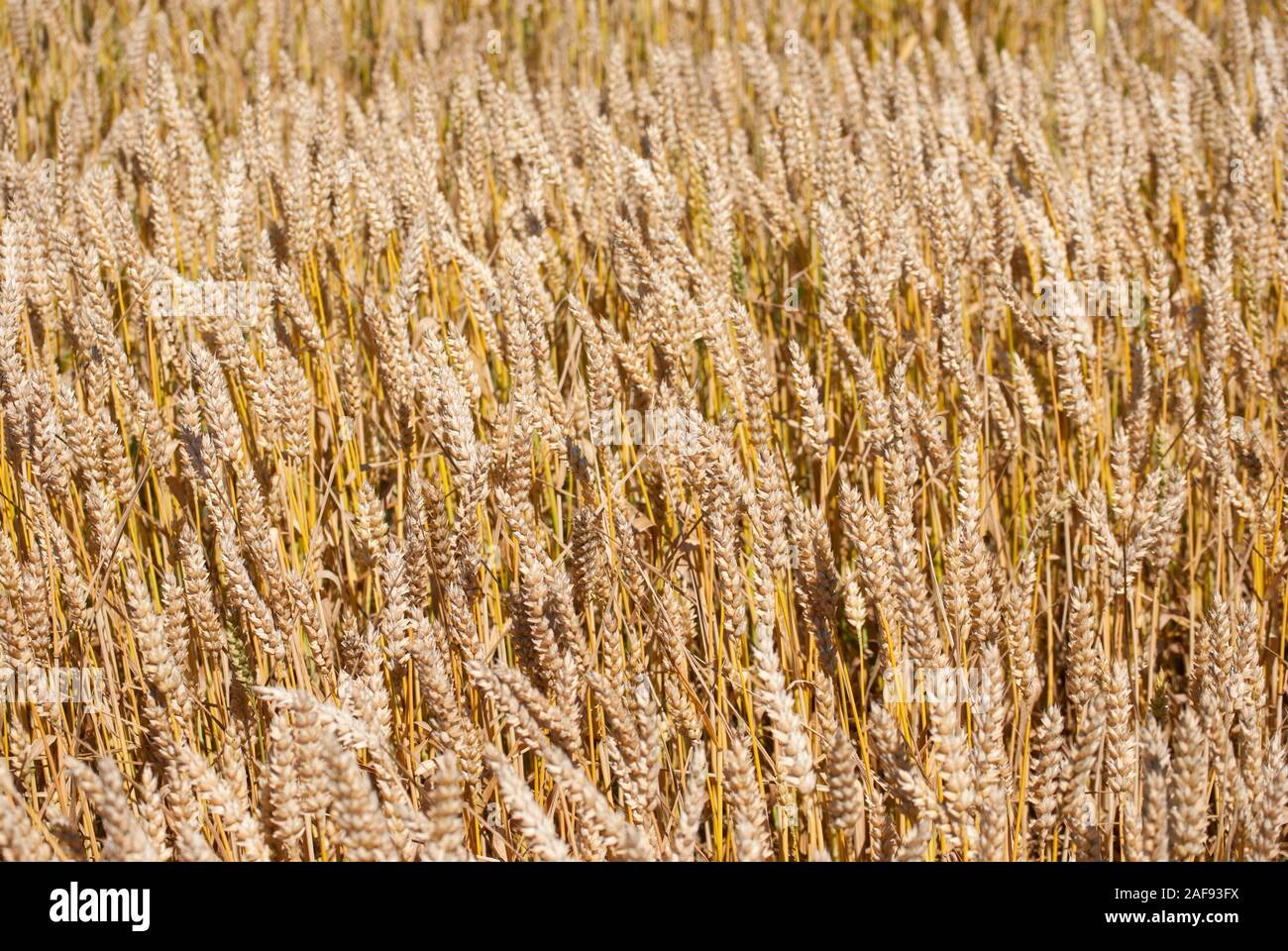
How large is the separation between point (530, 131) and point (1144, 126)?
57.4 inches

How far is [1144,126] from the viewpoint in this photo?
2.60 metres

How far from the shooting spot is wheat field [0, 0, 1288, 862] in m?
0.98

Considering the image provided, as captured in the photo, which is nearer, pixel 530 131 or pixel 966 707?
pixel 966 707

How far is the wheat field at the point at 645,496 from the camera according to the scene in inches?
38.5

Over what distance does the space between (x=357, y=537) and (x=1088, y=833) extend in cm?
74

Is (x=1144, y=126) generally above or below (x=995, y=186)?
above

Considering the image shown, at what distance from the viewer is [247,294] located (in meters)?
1.49

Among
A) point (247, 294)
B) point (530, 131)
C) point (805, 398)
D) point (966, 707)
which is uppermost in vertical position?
point (530, 131)

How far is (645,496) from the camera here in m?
1.50
